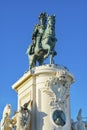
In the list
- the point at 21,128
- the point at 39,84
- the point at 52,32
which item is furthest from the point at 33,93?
the point at 52,32

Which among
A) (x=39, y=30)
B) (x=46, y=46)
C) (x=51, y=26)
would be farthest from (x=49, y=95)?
(x=39, y=30)

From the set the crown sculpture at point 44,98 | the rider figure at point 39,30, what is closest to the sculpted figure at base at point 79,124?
the crown sculpture at point 44,98

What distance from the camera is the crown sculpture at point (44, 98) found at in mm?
24219

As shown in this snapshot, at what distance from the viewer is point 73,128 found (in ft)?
83.8

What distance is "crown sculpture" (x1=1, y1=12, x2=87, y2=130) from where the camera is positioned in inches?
953

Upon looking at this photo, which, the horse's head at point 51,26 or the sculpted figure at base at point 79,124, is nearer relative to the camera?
the sculpted figure at base at point 79,124

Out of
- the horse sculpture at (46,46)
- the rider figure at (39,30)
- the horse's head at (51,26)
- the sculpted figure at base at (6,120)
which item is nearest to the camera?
the sculpted figure at base at (6,120)

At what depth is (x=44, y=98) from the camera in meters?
24.7

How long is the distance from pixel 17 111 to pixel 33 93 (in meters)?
1.24

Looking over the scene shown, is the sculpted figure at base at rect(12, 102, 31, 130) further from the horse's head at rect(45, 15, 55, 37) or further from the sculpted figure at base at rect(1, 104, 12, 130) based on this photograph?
the horse's head at rect(45, 15, 55, 37)

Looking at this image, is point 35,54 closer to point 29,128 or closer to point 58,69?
point 58,69

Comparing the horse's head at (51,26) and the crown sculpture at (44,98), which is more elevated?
the horse's head at (51,26)

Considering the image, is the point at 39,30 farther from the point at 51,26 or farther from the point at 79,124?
the point at 79,124

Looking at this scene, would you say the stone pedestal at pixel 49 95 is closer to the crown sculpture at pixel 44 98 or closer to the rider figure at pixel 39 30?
the crown sculpture at pixel 44 98
